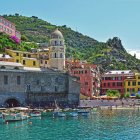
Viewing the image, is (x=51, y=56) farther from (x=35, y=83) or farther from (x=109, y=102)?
(x=109, y=102)

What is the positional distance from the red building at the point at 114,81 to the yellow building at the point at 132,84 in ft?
6.41

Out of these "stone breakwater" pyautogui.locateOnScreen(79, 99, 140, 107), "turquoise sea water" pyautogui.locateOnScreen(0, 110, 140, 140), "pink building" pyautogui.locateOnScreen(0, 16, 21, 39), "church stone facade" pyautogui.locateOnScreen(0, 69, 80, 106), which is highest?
"pink building" pyautogui.locateOnScreen(0, 16, 21, 39)

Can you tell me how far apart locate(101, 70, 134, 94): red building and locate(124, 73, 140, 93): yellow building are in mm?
1954

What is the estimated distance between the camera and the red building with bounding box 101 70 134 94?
131 m

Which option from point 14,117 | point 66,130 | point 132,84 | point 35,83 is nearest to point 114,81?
point 132,84

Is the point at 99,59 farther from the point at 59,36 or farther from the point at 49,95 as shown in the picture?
the point at 49,95

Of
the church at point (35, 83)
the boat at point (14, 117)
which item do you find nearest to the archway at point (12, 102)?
the church at point (35, 83)

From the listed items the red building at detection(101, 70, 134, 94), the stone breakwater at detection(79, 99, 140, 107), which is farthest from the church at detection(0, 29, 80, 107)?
the red building at detection(101, 70, 134, 94)

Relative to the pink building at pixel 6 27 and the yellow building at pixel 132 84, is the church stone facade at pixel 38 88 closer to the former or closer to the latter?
the pink building at pixel 6 27

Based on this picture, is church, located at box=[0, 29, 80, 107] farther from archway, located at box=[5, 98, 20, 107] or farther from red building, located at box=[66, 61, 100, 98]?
red building, located at box=[66, 61, 100, 98]

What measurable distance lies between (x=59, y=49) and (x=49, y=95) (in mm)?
17480

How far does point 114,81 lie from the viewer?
131250 mm

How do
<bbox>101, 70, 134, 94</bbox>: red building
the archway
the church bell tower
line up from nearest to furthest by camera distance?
1. the archway
2. the church bell tower
3. <bbox>101, 70, 134, 94</bbox>: red building

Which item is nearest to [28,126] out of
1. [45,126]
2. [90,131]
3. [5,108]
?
[45,126]
